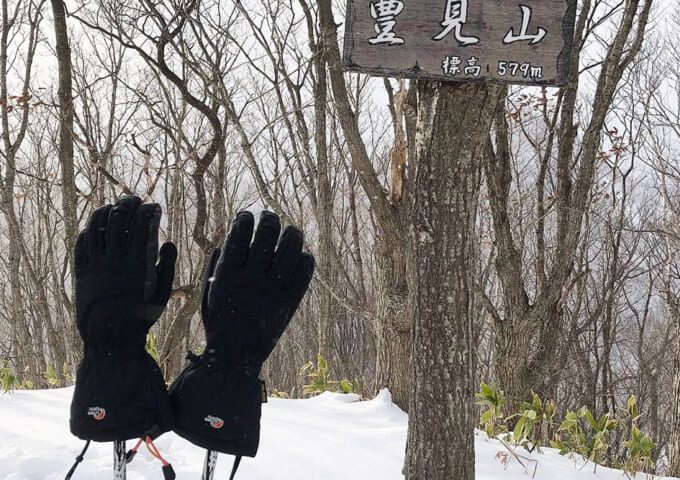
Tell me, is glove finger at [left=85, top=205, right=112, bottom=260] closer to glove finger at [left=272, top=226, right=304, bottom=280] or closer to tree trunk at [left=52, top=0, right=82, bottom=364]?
glove finger at [left=272, top=226, right=304, bottom=280]

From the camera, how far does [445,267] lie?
1848 millimetres

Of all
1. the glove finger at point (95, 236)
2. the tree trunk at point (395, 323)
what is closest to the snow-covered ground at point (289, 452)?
the tree trunk at point (395, 323)

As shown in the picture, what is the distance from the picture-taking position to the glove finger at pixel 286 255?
1.40m

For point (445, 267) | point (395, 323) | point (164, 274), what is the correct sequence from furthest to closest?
point (395, 323) → point (445, 267) → point (164, 274)

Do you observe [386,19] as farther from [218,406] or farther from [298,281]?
[218,406]

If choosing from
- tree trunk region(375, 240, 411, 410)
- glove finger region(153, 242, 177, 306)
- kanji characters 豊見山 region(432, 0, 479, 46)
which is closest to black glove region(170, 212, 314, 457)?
glove finger region(153, 242, 177, 306)

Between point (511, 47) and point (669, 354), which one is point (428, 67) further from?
point (669, 354)

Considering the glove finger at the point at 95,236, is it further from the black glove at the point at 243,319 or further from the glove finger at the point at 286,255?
the glove finger at the point at 286,255

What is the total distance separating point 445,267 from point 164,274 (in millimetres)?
905

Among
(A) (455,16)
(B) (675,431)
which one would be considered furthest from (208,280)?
(B) (675,431)

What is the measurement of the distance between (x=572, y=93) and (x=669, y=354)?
10.9 meters

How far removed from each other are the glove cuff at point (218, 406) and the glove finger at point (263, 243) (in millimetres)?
254

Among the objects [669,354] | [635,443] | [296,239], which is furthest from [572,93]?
[669,354]

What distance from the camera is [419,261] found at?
1.87 m
